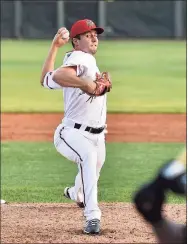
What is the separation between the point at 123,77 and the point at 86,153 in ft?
60.7

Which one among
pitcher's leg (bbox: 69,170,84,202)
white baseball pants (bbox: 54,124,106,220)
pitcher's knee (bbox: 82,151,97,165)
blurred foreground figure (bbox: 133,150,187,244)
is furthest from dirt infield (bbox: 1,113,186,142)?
blurred foreground figure (bbox: 133,150,187,244)

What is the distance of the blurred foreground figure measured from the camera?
1.58m

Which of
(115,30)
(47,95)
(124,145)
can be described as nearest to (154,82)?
(47,95)

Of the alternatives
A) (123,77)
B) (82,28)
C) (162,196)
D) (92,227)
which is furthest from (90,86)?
(123,77)

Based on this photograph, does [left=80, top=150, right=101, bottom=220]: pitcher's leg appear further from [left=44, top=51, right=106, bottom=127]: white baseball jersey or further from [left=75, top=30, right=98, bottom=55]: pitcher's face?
[left=75, top=30, right=98, bottom=55]: pitcher's face

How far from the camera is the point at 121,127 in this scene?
500 inches

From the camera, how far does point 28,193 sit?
7.43 m

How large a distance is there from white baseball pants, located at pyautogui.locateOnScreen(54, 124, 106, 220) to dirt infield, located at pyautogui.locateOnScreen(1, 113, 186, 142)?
19.3 feet

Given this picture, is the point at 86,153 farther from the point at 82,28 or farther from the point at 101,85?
the point at 82,28

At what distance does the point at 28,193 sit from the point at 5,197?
26 cm

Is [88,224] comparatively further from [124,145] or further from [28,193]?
[124,145]

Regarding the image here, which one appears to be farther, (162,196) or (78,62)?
(78,62)

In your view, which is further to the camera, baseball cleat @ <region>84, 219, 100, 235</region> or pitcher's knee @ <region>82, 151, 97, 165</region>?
baseball cleat @ <region>84, 219, 100, 235</region>

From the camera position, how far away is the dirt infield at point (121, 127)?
11.5 metres
